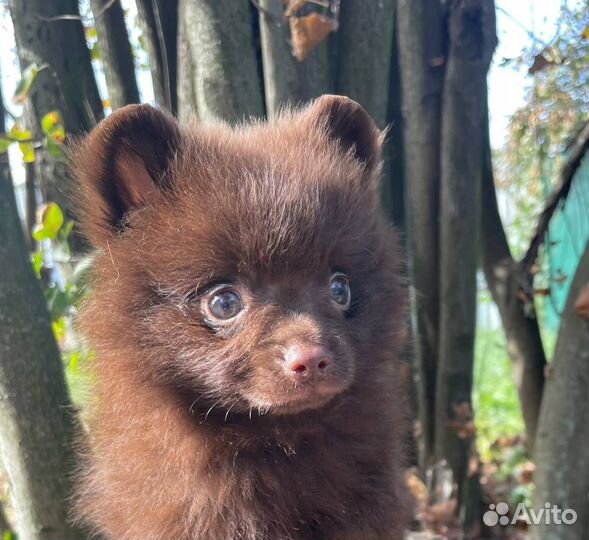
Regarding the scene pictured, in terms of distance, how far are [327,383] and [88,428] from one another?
2.77 feet

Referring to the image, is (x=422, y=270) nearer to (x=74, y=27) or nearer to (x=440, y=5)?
(x=440, y=5)

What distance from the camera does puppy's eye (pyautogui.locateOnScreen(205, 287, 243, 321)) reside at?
1.46 m

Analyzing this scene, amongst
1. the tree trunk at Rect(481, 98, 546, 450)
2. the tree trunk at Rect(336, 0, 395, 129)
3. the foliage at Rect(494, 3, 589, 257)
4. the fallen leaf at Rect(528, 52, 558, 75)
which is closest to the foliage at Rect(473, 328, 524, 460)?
the tree trunk at Rect(481, 98, 546, 450)

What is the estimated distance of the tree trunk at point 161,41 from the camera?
230cm

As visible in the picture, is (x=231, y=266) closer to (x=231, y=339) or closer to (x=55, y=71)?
(x=231, y=339)

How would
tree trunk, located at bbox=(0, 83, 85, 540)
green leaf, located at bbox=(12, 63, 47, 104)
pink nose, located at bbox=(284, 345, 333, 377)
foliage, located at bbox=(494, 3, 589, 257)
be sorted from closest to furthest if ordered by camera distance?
pink nose, located at bbox=(284, 345, 333, 377)
tree trunk, located at bbox=(0, 83, 85, 540)
green leaf, located at bbox=(12, 63, 47, 104)
foliage, located at bbox=(494, 3, 589, 257)

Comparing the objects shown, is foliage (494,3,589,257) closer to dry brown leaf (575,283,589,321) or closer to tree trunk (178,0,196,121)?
dry brown leaf (575,283,589,321)

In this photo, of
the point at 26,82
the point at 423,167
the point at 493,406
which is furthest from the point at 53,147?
the point at 493,406

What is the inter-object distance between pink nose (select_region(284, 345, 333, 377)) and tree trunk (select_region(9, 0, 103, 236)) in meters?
1.34

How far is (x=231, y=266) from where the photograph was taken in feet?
4.74

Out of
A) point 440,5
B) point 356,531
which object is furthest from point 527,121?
point 356,531

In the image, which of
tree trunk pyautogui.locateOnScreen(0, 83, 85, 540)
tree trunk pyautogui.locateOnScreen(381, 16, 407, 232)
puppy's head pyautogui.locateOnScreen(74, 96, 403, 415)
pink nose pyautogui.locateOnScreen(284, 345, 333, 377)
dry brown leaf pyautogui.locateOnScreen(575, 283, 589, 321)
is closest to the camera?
pink nose pyautogui.locateOnScreen(284, 345, 333, 377)

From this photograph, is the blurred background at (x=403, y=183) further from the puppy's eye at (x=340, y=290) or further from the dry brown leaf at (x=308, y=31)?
the puppy's eye at (x=340, y=290)

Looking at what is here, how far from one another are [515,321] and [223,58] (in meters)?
1.86
